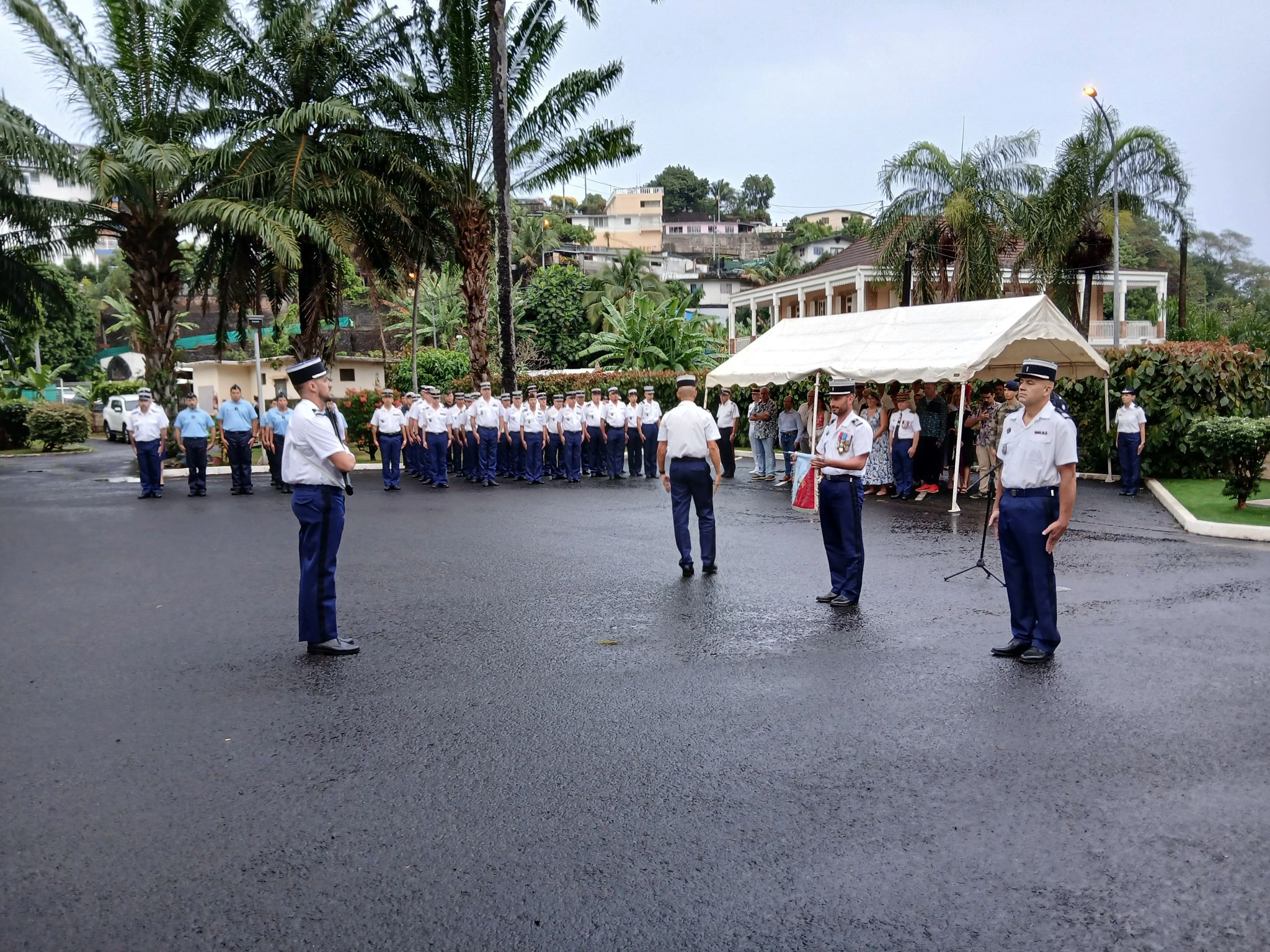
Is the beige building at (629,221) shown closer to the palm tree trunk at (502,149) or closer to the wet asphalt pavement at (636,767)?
the palm tree trunk at (502,149)

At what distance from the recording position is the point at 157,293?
22266mm

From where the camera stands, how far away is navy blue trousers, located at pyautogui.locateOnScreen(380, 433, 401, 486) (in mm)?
19422

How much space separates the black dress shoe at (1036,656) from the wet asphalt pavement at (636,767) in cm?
11

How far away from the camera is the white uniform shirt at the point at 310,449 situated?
701cm

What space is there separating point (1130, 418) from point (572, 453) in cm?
1034

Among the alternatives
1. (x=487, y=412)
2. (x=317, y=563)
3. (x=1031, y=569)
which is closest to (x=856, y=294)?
(x=487, y=412)

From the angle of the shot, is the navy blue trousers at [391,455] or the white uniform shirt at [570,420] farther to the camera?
the white uniform shirt at [570,420]

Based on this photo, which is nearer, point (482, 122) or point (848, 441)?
point (848, 441)

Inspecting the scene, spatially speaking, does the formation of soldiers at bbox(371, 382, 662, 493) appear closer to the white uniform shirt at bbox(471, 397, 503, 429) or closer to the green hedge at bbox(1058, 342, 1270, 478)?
the white uniform shirt at bbox(471, 397, 503, 429)

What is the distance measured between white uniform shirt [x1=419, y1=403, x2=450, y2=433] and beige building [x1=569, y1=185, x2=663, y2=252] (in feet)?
282

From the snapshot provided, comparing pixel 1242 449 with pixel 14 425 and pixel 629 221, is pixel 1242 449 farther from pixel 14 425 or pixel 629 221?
pixel 629 221

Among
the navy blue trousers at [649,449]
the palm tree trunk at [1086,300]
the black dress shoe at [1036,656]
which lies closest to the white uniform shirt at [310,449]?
the black dress shoe at [1036,656]

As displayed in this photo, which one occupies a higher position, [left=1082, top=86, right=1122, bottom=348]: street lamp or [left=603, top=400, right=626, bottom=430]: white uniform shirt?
[left=1082, top=86, right=1122, bottom=348]: street lamp

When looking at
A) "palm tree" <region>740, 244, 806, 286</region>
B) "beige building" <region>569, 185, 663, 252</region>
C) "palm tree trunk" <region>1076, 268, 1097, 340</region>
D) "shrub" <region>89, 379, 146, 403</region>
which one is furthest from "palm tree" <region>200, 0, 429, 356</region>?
"beige building" <region>569, 185, 663, 252</region>
